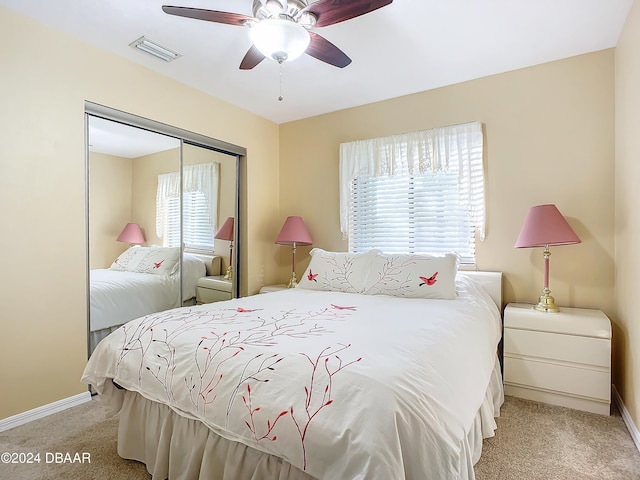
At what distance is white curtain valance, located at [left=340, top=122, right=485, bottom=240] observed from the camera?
303 cm

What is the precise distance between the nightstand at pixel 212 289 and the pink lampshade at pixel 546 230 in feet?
9.02

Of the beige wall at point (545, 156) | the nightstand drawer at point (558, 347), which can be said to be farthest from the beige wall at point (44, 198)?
the nightstand drawer at point (558, 347)

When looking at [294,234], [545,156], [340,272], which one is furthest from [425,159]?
[294,234]

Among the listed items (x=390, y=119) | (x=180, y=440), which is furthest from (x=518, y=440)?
(x=390, y=119)

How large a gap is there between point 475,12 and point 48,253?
3.15 m

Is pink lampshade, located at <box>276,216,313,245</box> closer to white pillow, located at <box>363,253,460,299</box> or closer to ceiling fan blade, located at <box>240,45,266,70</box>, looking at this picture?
white pillow, located at <box>363,253,460,299</box>

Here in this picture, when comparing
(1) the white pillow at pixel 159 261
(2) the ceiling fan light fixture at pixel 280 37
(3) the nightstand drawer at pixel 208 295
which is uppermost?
(2) the ceiling fan light fixture at pixel 280 37

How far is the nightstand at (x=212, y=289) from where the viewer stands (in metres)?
3.41

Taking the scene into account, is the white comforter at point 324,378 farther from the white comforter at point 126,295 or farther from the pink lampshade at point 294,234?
the pink lampshade at point 294,234

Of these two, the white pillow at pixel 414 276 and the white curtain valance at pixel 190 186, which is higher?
the white curtain valance at pixel 190 186

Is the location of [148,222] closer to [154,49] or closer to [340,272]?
[154,49]

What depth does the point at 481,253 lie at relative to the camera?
119 inches

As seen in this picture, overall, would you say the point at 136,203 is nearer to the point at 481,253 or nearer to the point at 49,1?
the point at 49,1

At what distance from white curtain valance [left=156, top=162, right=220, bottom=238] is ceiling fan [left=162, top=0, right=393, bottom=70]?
63.6 inches
